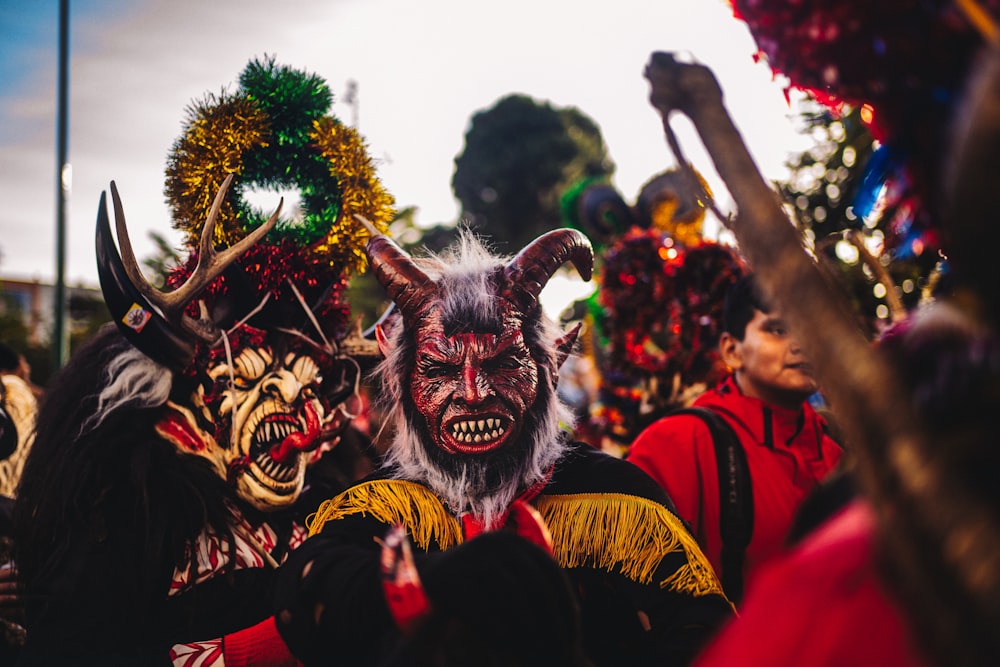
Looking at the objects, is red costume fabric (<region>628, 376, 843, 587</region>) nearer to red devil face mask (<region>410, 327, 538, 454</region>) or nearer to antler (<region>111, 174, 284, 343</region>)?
red devil face mask (<region>410, 327, 538, 454</region>)

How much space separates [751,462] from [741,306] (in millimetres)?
801

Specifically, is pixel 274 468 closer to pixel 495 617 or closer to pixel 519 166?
pixel 495 617

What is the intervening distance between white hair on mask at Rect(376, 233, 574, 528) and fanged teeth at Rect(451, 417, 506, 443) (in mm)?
70

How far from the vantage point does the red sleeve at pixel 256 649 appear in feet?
8.49

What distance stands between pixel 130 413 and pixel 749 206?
242cm

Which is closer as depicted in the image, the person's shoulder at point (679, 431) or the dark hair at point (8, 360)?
the person's shoulder at point (679, 431)

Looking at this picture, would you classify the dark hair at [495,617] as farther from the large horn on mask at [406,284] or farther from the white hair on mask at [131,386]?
the white hair on mask at [131,386]

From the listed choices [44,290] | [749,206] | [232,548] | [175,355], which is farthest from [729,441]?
[44,290]

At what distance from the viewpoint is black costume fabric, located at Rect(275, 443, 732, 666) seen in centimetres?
175

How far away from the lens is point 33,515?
270cm

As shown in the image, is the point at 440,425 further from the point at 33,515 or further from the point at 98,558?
the point at 33,515

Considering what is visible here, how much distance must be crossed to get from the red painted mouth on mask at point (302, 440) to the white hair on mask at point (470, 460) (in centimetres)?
47

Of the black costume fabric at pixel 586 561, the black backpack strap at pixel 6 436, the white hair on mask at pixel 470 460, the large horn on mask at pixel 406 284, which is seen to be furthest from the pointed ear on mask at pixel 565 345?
the black backpack strap at pixel 6 436

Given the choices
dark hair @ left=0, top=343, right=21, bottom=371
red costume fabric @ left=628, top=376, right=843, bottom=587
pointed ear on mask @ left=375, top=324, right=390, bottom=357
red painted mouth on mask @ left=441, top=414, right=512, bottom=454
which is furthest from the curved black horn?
dark hair @ left=0, top=343, right=21, bottom=371
